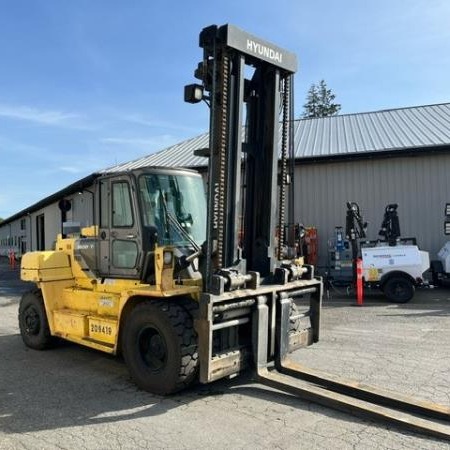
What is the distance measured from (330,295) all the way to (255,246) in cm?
874

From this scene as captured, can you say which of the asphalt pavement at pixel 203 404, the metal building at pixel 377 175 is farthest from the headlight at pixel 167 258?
the metal building at pixel 377 175

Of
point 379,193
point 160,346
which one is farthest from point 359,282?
point 160,346

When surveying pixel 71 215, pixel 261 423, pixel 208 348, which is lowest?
pixel 261 423

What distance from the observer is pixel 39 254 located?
7887 mm

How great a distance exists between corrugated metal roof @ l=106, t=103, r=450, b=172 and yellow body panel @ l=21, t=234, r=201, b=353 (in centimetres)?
1174

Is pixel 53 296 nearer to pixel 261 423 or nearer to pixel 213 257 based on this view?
pixel 213 257

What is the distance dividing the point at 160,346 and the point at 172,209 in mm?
1764

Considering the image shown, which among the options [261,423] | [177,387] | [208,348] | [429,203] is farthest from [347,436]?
[429,203]

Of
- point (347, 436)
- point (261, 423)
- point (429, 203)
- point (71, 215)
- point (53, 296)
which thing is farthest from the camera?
point (71, 215)

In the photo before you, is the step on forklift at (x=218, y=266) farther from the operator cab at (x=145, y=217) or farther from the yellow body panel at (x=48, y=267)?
the yellow body panel at (x=48, y=267)

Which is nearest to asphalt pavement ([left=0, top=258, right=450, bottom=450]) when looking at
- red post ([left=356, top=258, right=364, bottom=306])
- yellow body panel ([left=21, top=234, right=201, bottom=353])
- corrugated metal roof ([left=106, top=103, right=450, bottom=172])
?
yellow body panel ([left=21, top=234, right=201, bottom=353])

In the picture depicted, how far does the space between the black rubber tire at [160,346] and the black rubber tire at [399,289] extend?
8.69 meters

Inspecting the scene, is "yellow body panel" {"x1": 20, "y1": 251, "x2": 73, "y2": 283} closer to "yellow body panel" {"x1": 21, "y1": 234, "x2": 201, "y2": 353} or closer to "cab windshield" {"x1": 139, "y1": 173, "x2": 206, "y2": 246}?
"yellow body panel" {"x1": 21, "y1": 234, "x2": 201, "y2": 353}

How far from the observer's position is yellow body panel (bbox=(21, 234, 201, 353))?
5672 millimetres
